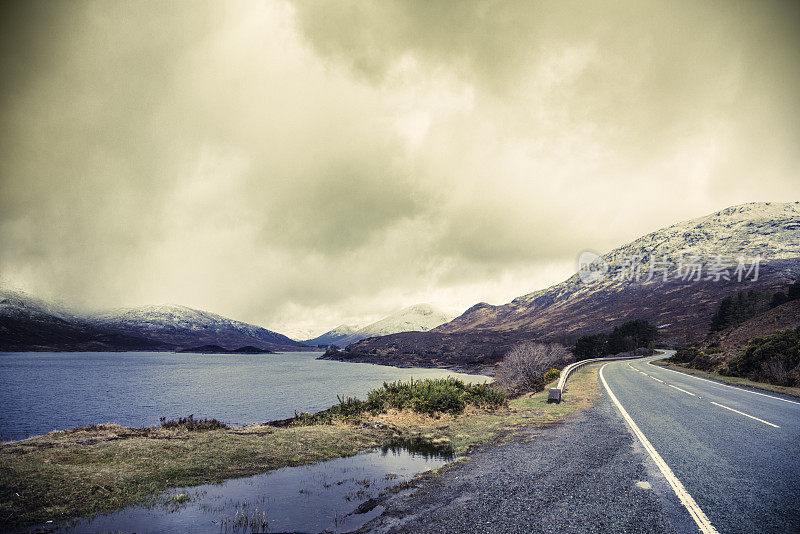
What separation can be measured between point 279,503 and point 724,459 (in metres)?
11.7

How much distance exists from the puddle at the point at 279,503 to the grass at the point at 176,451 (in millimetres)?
652

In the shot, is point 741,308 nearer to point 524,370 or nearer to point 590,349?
point 590,349

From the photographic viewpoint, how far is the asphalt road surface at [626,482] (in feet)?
19.4

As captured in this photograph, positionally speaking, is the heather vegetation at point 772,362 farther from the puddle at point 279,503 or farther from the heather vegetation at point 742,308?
the heather vegetation at point 742,308

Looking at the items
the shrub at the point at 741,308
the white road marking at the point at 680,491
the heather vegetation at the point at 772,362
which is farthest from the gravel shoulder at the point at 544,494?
the shrub at the point at 741,308

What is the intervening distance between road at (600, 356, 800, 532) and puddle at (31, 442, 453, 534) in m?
6.38

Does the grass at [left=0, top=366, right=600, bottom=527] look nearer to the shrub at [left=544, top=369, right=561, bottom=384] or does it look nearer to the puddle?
the puddle

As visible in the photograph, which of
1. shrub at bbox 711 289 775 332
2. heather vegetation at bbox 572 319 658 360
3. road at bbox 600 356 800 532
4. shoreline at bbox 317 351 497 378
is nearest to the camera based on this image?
road at bbox 600 356 800 532

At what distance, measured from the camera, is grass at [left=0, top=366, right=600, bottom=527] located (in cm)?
835

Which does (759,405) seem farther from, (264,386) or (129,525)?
(264,386)

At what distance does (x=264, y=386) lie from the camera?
63031 millimetres

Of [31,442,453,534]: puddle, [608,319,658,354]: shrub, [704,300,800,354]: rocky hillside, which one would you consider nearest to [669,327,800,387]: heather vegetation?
[704,300,800,354]: rocky hillside

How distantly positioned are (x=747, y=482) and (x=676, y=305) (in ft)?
636

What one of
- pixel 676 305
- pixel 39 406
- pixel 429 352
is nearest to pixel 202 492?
pixel 39 406
